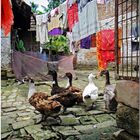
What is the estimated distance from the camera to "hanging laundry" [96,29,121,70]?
823 cm

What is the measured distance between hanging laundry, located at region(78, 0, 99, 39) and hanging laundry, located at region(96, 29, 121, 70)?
299mm

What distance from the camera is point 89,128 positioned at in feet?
14.7

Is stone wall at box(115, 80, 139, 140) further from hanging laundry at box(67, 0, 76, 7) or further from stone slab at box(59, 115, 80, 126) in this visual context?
hanging laundry at box(67, 0, 76, 7)

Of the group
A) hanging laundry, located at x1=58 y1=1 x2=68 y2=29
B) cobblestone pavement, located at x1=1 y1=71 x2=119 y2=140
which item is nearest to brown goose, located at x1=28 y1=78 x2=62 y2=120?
cobblestone pavement, located at x1=1 y1=71 x2=119 y2=140

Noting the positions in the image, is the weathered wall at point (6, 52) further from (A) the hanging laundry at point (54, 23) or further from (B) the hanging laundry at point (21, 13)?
(A) the hanging laundry at point (54, 23)

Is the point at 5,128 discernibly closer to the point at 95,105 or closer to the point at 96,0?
the point at 95,105

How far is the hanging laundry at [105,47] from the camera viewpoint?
823 cm

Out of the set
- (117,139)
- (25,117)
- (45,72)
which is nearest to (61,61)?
(45,72)

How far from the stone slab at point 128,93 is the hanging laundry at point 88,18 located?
5.31m

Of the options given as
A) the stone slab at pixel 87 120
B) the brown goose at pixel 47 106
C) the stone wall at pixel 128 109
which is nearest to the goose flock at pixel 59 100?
the brown goose at pixel 47 106

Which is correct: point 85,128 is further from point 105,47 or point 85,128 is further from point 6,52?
point 6,52

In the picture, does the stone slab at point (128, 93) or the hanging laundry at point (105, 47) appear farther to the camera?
the hanging laundry at point (105, 47)

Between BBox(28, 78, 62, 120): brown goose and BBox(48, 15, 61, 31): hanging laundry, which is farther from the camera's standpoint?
BBox(48, 15, 61, 31): hanging laundry

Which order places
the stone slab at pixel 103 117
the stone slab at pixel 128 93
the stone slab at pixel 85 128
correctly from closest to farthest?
the stone slab at pixel 128 93 → the stone slab at pixel 85 128 → the stone slab at pixel 103 117
